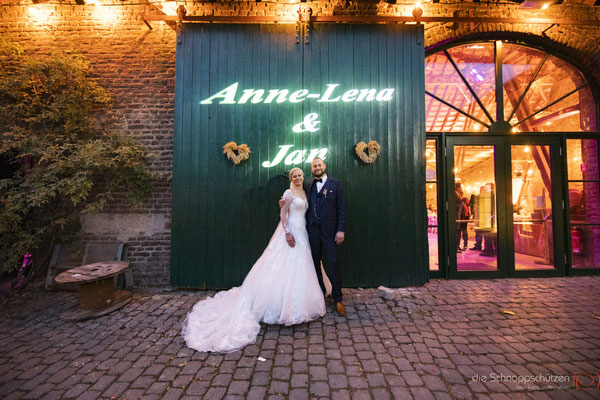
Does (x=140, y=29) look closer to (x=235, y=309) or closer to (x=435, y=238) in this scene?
(x=235, y=309)

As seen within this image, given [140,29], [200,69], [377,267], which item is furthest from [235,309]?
[140,29]

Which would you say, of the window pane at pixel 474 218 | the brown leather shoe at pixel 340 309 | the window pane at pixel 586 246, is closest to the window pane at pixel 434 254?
the window pane at pixel 474 218

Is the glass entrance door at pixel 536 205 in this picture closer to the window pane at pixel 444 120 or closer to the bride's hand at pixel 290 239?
the window pane at pixel 444 120

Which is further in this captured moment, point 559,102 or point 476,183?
point 559,102

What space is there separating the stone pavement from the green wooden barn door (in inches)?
37.7

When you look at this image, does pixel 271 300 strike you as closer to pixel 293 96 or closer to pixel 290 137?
pixel 290 137

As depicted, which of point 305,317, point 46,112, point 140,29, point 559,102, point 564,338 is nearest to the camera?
point 564,338

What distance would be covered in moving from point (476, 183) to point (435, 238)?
54.2 inches

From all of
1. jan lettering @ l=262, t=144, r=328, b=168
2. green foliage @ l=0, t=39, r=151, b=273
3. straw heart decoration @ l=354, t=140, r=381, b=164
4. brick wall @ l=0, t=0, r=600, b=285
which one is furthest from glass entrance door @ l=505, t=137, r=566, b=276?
green foliage @ l=0, t=39, r=151, b=273

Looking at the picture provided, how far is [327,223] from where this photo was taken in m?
3.59

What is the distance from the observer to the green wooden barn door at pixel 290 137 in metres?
4.40

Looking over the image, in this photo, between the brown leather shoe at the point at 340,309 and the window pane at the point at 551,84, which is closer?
the brown leather shoe at the point at 340,309

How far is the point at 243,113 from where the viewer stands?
4516 millimetres

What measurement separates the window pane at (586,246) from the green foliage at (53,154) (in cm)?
856
